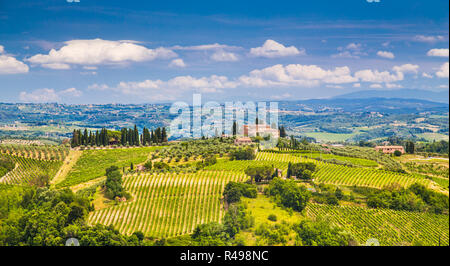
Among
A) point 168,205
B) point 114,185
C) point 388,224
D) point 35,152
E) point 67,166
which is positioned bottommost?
point 388,224

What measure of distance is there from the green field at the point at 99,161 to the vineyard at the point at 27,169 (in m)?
1.02

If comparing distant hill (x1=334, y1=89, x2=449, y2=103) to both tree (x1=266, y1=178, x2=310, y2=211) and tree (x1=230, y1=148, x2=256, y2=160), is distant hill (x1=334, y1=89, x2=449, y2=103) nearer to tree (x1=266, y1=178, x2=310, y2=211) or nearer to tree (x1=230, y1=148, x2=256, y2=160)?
tree (x1=230, y1=148, x2=256, y2=160)

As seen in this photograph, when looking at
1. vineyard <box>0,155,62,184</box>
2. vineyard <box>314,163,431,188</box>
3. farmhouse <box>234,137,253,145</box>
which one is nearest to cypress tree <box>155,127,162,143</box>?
farmhouse <box>234,137,253,145</box>

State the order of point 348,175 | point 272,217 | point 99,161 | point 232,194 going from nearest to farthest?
point 272,217 < point 232,194 < point 99,161 < point 348,175

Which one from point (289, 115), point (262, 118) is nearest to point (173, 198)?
point (262, 118)

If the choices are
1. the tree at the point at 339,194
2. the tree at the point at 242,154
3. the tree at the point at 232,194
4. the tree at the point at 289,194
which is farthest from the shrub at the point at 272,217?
the tree at the point at 242,154

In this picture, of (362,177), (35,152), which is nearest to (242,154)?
(362,177)

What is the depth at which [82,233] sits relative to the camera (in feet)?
40.9

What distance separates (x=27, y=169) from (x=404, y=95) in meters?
108

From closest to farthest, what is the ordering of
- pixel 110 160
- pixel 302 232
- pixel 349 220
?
pixel 302 232 → pixel 349 220 → pixel 110 160

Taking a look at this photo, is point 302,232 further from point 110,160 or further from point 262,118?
point 262,118

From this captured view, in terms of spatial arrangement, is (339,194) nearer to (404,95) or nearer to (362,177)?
(362,177)

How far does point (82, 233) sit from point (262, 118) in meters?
24.6

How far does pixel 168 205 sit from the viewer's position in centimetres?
1574
